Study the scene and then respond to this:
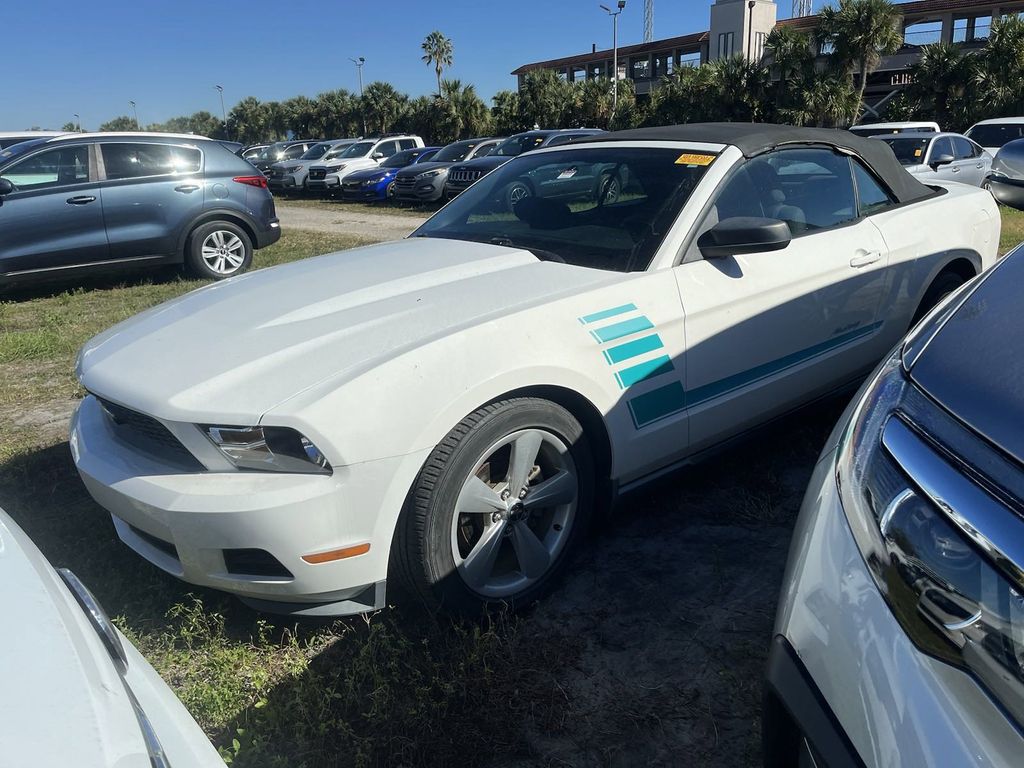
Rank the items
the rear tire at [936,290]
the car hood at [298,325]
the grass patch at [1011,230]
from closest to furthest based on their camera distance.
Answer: the car hood at [298,325], the rear tire at [936,290], the grass patch at [1011,230]

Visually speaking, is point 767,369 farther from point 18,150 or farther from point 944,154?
point 944,154

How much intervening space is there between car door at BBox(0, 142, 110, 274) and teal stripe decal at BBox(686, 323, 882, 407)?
734 cm

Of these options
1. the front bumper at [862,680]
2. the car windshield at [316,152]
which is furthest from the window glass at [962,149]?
→ the car windshield at [316,152]

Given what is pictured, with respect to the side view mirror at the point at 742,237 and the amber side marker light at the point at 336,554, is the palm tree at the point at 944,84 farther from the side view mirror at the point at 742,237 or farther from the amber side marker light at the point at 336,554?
the amber side marker light at the point at 336,554

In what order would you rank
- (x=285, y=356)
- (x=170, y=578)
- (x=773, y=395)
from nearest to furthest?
1. (x=285, y=356)
2. (x=170, y=578)
3. (x=773, y=395)

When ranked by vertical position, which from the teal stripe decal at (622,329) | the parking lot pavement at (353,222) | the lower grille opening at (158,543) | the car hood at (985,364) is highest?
the car hood at (985,364)

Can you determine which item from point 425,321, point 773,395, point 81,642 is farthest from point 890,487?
point 773,395

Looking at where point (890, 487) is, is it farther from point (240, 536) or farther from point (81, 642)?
point (240, 536)

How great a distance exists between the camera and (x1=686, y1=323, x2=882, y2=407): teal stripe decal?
304 centimetres

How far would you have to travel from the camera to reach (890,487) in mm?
1354

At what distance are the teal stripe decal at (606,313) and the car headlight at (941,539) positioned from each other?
1291 millimetres

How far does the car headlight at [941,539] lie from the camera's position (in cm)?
106

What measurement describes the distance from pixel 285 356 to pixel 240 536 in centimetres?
55

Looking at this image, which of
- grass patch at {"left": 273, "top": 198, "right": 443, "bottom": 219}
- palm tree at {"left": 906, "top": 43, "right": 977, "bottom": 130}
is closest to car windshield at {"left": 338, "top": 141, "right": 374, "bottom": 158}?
grass patch at {"left": 273, "top": 198, "right": 443, "bottom": 219}
